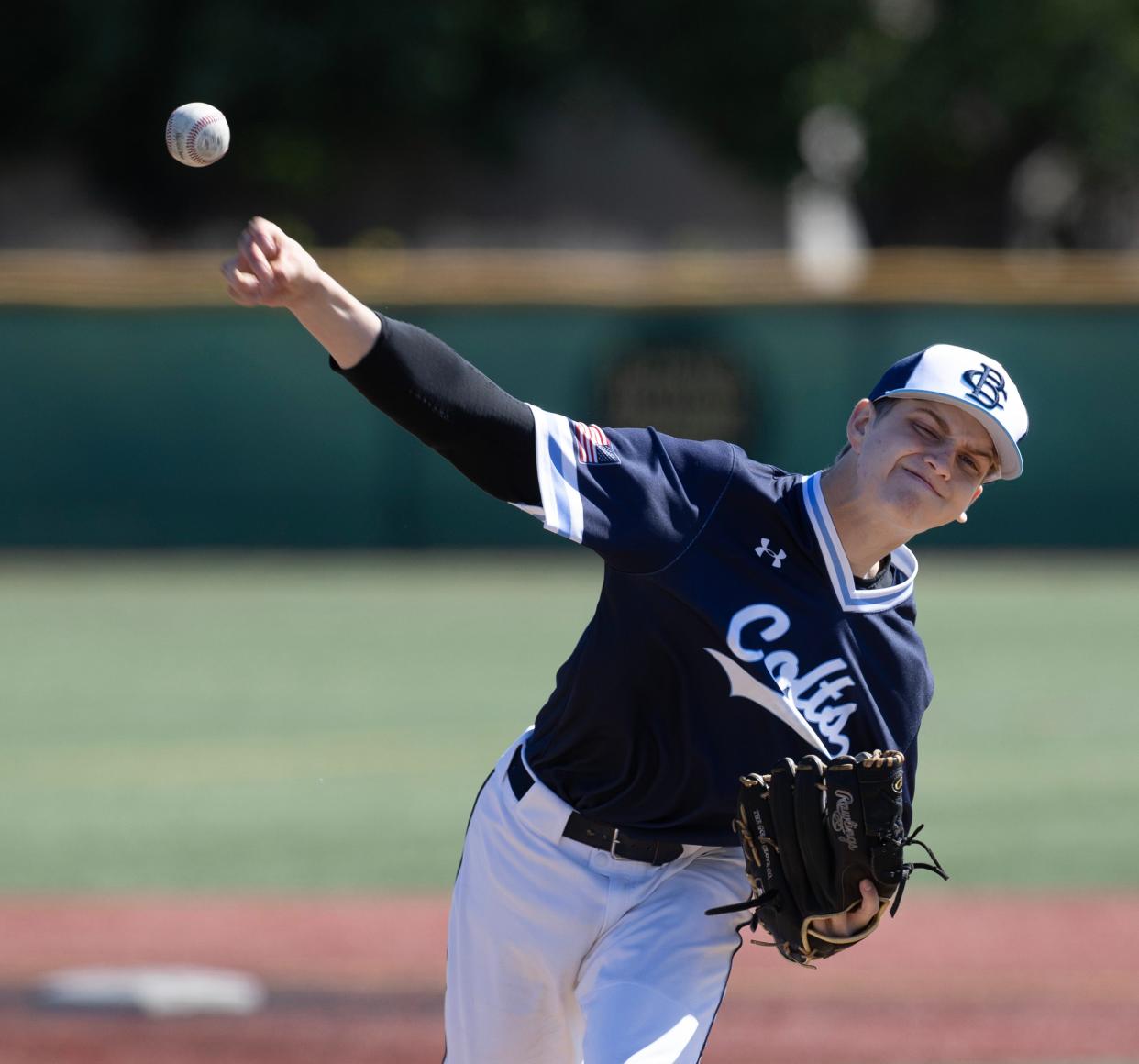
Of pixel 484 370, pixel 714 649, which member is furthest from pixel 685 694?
pixel 484 370

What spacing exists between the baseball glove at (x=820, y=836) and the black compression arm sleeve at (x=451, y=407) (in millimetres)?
705

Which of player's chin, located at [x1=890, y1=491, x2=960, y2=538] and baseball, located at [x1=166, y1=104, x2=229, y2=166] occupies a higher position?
baseball, located at [x1=166, y1=104, x2=229, y2=166]

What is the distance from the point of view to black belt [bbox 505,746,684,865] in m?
3.63

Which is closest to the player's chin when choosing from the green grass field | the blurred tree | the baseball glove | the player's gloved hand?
the baseball glove

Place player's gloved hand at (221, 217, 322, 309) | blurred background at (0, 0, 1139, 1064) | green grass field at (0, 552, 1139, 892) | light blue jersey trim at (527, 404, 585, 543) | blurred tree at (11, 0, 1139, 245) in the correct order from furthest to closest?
blurred tree at (11, 0, 1139, 245) → green grass field at (0, 552, 1139, 892) → blurred background at (0, 0, 1139, 1064) → light blue jersey trim at (527, 404, 585, 543) → player's gloved hand at (221, 217, 322, 309)

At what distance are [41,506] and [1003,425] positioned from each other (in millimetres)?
16025

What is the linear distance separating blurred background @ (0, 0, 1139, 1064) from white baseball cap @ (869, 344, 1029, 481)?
8.40ft

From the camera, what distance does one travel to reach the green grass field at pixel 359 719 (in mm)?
7992

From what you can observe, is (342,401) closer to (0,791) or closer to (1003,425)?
(0,791)

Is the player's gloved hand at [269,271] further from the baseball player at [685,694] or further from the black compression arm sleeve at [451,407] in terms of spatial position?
the baseball player at [685,694]

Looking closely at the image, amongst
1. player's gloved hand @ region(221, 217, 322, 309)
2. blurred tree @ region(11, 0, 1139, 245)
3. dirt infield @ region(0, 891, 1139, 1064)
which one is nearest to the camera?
player's gloved hand @ region(221, 217, 322, 309)

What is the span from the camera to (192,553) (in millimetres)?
18531

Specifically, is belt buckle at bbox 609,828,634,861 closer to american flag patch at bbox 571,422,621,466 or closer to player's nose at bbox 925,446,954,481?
american flag patch at bbox 571,422,621,466

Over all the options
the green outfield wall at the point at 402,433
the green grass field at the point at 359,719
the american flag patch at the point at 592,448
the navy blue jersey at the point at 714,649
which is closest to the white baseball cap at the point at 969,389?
the navy blue jersey at the point at 714,649
